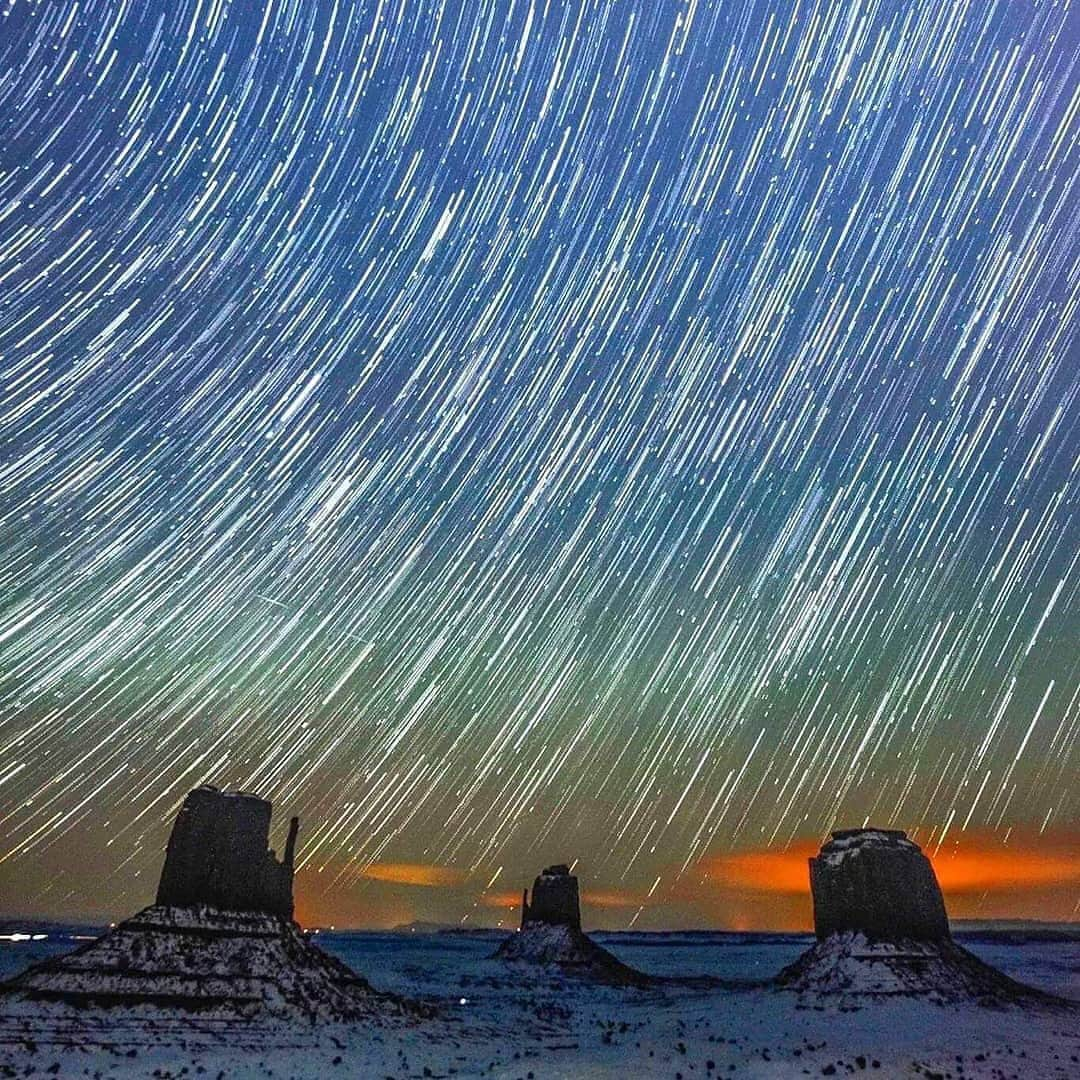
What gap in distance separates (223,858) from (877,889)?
36.3m

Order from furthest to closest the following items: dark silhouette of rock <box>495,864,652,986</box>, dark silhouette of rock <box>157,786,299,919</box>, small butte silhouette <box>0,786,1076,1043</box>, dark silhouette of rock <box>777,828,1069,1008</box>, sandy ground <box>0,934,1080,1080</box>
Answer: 1. dark silhouette of rock <box>495,864,652,986</box>
2. dark silhouette of rock <box>777,828,1069,1008</box>
3. dark silhouette of rock <box>157,786,299,919</box>
4. small butte silhouette <box>0,786,1076,1043</box>
5. sandy ground <box>0,934,1080,1080</box>

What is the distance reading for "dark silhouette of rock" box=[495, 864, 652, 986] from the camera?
208 feet

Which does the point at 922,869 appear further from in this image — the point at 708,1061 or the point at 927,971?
the point at 708,1061

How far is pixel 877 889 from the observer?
46625mm

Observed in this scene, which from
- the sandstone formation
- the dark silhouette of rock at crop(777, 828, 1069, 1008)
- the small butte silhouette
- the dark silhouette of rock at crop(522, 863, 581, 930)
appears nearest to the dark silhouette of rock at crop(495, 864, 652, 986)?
the dark silhouette of rock at crop(522, 863, 581, 930)

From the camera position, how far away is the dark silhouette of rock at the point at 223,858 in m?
40.4

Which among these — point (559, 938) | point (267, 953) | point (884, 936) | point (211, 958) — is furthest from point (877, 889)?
point (211, 958)

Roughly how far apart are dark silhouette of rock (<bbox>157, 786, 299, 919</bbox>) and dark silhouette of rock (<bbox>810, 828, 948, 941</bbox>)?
31.6m

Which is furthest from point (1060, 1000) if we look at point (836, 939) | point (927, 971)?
point (836, 939)

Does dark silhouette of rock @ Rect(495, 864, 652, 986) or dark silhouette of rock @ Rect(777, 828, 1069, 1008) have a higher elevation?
dark silhouette of rock @ Rect(777, 828, 1069, 1008)

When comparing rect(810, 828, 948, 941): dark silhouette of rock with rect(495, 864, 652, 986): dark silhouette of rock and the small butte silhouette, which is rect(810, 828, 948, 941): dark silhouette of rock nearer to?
the small butte silhouette

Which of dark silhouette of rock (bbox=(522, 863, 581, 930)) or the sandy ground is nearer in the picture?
the sandy ground

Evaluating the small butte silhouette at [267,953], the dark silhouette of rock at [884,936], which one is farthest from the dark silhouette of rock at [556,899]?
the dark silhouette of rock at [884,936]

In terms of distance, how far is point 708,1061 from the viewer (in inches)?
1121
